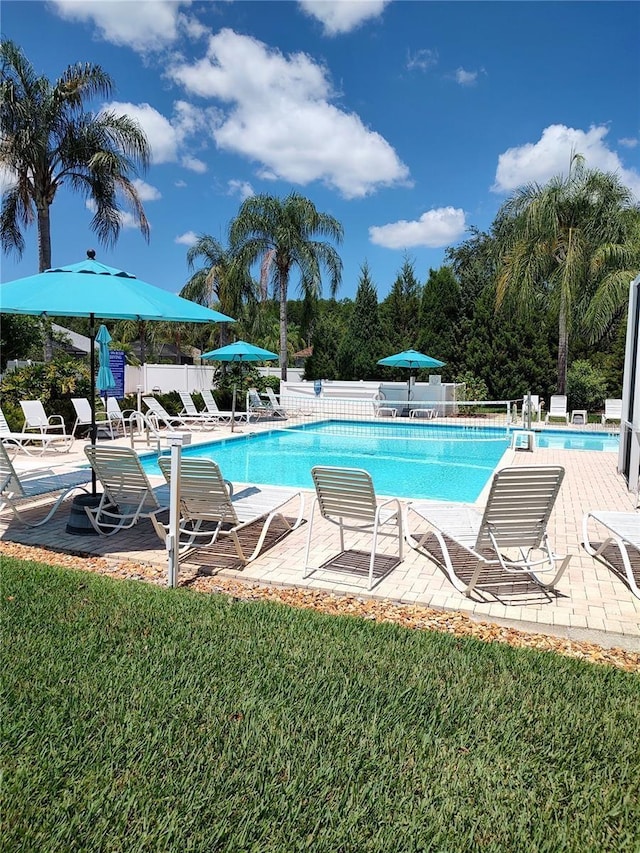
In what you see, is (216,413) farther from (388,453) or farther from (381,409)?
(381,409)

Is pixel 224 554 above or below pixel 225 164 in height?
below

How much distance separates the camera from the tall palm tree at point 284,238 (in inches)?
1038

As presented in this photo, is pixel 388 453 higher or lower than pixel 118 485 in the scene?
lower

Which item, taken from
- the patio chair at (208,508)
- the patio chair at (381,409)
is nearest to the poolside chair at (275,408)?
the patio chair at (381,409)

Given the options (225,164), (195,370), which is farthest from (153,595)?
(225,164)

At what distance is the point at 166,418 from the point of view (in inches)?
619

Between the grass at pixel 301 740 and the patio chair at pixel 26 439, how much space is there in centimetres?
755

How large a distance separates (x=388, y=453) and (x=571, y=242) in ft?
40.8

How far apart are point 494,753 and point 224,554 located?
3424 mm

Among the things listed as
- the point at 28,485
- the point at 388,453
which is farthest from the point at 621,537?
the point at 388,453

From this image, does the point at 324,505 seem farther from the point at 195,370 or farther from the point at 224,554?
the point at 195,370

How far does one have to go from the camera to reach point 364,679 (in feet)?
10.3

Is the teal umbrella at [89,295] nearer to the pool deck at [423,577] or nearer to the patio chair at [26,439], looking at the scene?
the pool deck at [423,577]

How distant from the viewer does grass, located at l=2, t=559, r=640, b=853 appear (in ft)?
7.02
